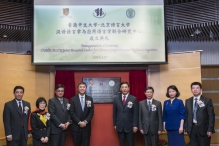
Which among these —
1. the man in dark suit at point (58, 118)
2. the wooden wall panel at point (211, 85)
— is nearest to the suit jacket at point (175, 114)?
the man in dark suit at point (58, 118)

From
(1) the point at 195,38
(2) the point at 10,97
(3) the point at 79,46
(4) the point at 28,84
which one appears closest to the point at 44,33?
(3) the point at 79,46

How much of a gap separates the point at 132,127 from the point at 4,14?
135 inches

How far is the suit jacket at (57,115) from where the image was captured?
4625mm

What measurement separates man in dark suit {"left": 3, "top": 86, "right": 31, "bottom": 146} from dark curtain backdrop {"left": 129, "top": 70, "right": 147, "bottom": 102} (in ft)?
7.63

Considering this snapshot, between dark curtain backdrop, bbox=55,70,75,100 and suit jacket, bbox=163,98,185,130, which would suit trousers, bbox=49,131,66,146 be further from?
suit jacket, bbox=163,98,185,130

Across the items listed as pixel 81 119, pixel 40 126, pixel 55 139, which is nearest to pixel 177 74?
pixel 81 119

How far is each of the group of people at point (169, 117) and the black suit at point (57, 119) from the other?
3.10 ft

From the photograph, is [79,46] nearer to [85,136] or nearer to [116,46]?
[116,46]

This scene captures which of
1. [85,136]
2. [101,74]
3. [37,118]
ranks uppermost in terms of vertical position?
[101,74]

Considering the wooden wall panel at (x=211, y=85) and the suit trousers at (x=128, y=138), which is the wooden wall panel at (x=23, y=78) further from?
the wooden wall panel at (x=211, y=85)

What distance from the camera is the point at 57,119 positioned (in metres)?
4.62

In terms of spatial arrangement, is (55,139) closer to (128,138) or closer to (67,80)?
(128,138)

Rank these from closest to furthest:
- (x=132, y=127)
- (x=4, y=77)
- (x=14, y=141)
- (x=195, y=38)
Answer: (x=14, y=141) < (x=132, y=127) < (x=4, y=77) < (x=195, y=38)

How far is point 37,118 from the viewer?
429 centimetres
